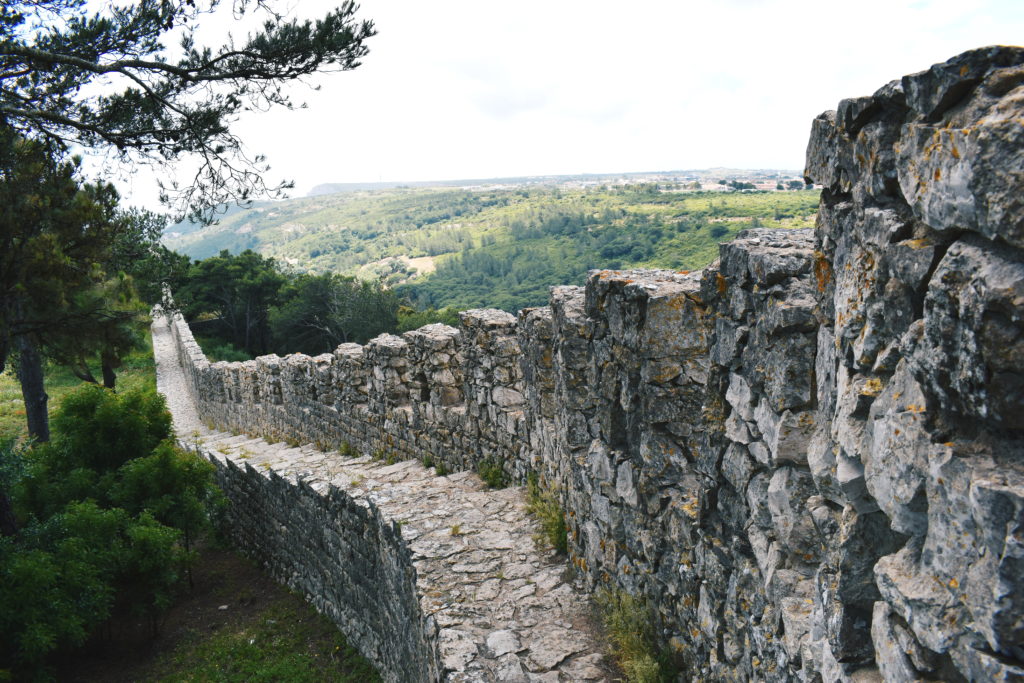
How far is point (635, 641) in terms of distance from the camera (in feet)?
11.2

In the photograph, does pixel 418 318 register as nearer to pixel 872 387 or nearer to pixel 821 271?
pixel 821 271

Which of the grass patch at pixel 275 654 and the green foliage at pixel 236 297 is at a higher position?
the green foliage at pixel 236 297

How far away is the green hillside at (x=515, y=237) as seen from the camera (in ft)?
73.0

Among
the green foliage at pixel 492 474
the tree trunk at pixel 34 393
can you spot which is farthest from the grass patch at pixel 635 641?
the tree trunk at pixel 34 393

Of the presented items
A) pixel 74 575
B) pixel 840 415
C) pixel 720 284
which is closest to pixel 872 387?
pixel 840 415

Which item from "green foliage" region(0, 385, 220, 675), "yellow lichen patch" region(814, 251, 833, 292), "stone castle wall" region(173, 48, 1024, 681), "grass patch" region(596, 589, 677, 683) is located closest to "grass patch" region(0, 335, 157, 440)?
"green foliage" region(0, 385, 220, 675)

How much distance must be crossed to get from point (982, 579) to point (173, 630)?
924 cm

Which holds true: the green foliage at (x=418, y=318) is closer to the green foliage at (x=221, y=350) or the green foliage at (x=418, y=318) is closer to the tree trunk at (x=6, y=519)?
the green foliage at (x=221, y=350)

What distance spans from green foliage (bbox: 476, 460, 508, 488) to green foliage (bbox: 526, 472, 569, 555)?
0.64 meters

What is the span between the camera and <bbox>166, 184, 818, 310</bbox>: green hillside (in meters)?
22.2

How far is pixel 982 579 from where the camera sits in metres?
1.35

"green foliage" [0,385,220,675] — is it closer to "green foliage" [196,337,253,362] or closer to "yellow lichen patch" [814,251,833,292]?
"yellow lichen patch" [814,251,833,292]

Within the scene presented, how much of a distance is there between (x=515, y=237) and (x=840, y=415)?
60899mm

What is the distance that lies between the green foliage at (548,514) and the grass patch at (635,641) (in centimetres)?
92
